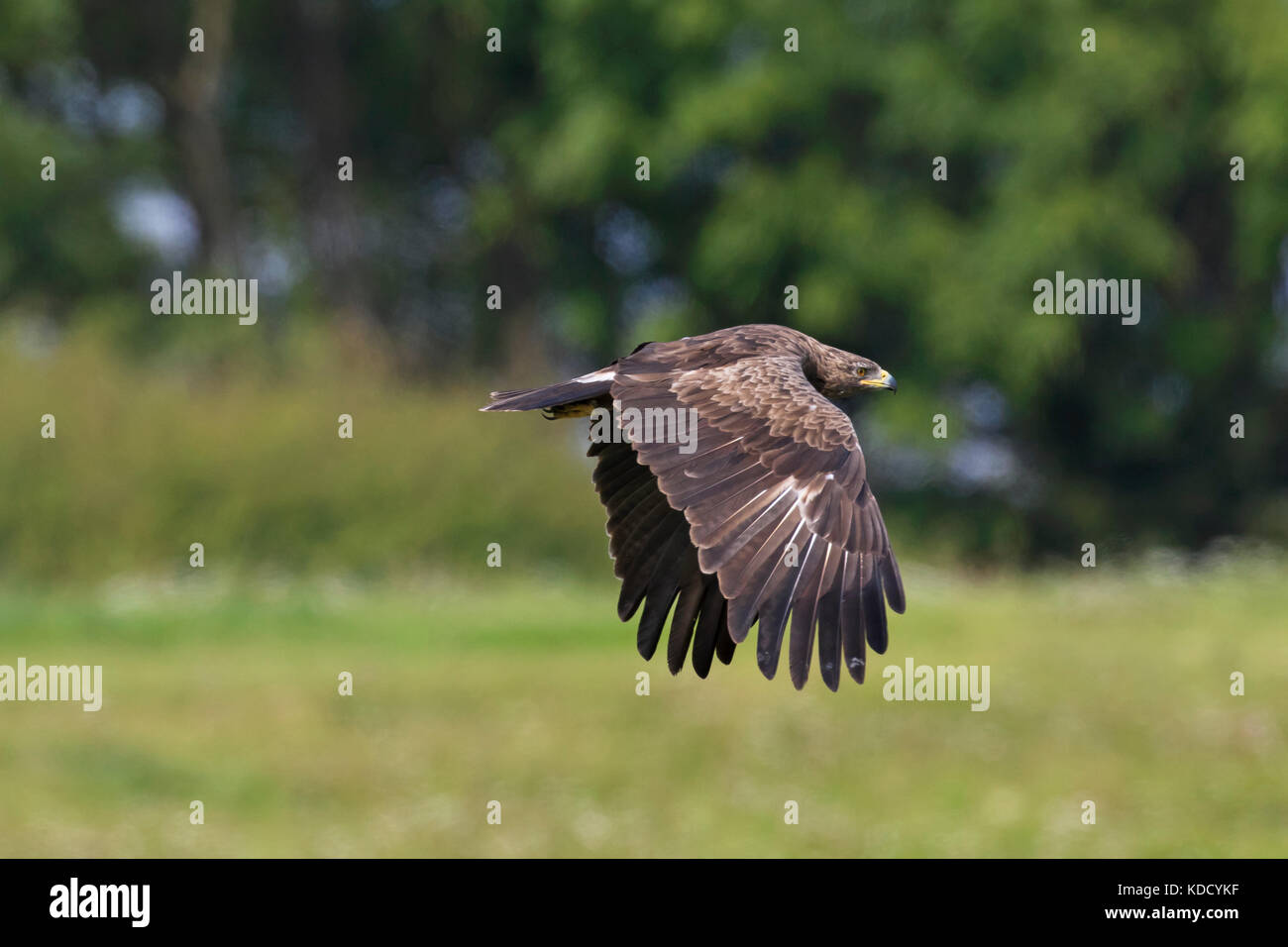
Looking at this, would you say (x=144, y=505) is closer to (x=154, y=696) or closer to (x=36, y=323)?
(x=154, y=696)

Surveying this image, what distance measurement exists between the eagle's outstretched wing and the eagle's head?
0.64m

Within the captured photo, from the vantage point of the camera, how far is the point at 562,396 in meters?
5.18

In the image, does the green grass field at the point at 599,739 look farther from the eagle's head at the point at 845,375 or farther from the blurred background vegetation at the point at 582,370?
the eagle's head at the point at 845,375

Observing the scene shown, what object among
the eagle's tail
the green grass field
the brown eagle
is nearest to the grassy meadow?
the green grass field

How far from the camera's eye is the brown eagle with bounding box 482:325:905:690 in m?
4.78

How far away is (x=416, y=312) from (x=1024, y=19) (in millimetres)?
11112

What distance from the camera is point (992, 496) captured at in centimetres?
2895

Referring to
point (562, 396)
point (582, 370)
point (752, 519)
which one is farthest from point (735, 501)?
point (582, 370)

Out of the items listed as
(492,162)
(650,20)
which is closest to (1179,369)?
(650,20)

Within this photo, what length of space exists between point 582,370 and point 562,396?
81.4ft

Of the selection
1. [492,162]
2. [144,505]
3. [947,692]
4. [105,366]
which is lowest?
[947,692]

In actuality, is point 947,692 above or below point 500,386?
below

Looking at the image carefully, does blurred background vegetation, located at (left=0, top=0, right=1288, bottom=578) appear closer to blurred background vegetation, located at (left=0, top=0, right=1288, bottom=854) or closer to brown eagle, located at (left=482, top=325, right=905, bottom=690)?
blurred background vegetation, located at (left=0, top=0, right=1288, bottom=854)

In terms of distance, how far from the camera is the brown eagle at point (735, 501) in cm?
478
